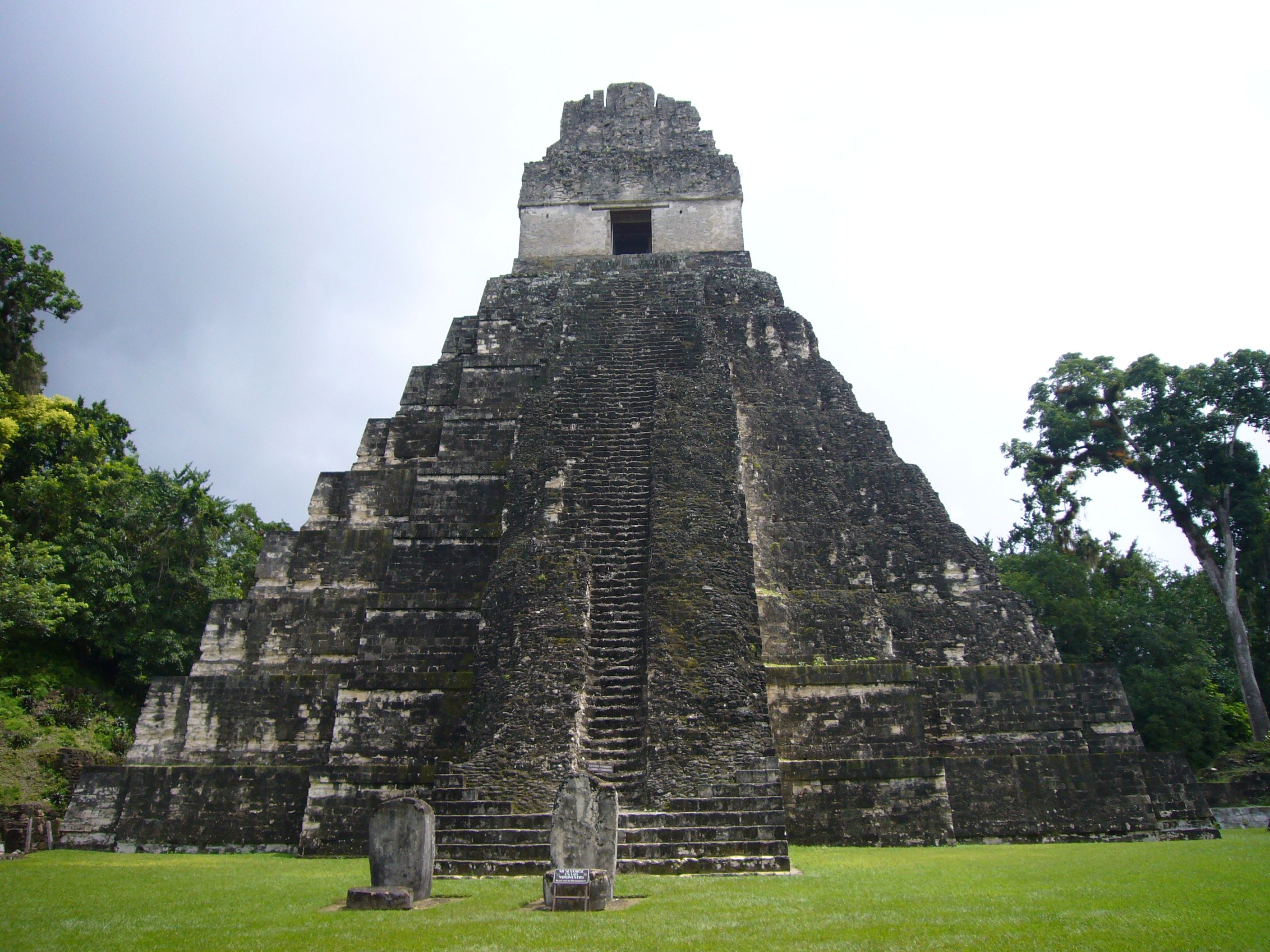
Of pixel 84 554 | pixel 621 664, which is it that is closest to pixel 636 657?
pixel 621 664

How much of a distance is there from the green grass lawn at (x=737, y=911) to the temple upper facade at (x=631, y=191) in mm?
13341

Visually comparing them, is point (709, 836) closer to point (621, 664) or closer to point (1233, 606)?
point (621, 664)

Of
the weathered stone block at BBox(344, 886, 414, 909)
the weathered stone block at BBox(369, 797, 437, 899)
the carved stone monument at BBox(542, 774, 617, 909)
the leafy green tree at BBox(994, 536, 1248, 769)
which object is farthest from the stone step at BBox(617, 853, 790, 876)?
the leafy green tree at BBox(994, 536, 1248, 769)

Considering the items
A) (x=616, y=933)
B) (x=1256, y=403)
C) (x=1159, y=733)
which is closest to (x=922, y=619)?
(x=616, y=933)

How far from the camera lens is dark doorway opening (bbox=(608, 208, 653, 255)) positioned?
61.0 feet

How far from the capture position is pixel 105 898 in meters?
5.87

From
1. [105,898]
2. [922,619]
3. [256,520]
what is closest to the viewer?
[105,898]

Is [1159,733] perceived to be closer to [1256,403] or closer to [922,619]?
[1256,403]

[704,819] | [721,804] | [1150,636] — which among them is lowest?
[704,819]

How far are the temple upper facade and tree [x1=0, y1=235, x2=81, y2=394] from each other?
10584 millimetres

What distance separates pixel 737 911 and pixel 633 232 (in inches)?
650

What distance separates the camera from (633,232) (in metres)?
19.5

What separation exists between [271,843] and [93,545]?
11667 millimetres

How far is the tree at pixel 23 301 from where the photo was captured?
1912cm
